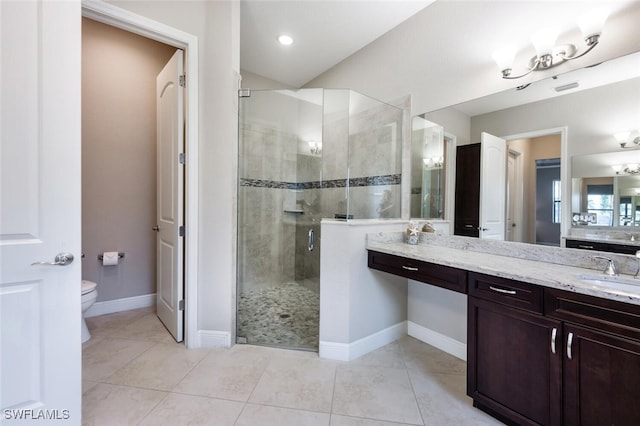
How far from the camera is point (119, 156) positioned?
2715 millimetres

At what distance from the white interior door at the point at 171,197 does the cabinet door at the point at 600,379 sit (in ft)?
7.93

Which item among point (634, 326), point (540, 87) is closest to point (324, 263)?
point (634, 326)

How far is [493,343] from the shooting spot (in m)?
1.41

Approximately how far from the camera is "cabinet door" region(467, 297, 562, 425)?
3.94 feet

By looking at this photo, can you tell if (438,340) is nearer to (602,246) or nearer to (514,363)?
(514,363)

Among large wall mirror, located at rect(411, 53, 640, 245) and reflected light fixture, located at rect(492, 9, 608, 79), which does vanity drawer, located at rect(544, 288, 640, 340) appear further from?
reflected light fixture, located at rect(492, 9, 608, 79)

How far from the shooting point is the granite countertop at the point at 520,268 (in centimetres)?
107

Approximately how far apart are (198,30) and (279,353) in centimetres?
260

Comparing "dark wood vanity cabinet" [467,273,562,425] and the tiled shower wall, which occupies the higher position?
the tiled shower wall

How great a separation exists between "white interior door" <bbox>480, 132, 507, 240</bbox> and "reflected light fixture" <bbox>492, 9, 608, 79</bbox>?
0.45 meters

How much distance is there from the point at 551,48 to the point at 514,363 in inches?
70.8

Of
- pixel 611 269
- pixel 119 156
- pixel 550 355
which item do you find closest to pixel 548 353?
pixel 550 355

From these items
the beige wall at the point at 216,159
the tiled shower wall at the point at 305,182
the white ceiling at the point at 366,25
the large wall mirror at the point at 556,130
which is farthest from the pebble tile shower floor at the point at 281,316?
the white ceiling at the point at 366,25

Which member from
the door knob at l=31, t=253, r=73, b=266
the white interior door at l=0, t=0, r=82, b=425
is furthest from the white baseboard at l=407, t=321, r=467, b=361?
Answer: the door knob at l=31, t=253, r=73, b=266
